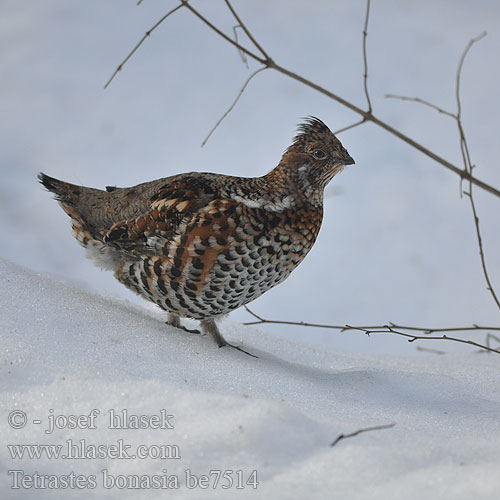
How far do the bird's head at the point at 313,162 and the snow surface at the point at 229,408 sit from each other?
0.98 metres

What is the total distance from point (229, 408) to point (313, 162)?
1734 millimetres

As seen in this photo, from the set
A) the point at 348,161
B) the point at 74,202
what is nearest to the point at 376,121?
the point at 348,161

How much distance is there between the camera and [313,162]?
3.98 meters

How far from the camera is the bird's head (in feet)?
13.0

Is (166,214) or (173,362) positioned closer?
(173,362)

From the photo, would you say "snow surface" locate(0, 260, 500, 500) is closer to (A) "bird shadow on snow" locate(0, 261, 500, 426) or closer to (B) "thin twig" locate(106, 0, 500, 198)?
(A) "bird shadow on snow" locate(0, 261, 500, 426)

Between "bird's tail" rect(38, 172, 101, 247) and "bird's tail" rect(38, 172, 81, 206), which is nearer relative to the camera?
"bird's tail" rect(38, 172, 101, 247)

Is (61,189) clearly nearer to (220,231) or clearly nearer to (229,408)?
(220,231)

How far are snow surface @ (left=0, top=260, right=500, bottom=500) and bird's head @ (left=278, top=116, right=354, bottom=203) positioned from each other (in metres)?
0.98

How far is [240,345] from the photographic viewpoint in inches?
172

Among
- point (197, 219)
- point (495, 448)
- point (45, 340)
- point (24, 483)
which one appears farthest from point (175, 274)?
point (495, 448)

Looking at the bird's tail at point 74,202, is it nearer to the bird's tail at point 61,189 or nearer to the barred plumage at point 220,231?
the bird's tail at point 61,189

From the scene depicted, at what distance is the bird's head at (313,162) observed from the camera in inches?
156

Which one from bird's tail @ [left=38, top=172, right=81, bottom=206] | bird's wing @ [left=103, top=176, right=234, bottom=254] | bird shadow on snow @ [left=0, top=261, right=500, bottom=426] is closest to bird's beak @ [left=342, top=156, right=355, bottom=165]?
bird's wing @ [left=103, top=176, right=234, bottom=254]
